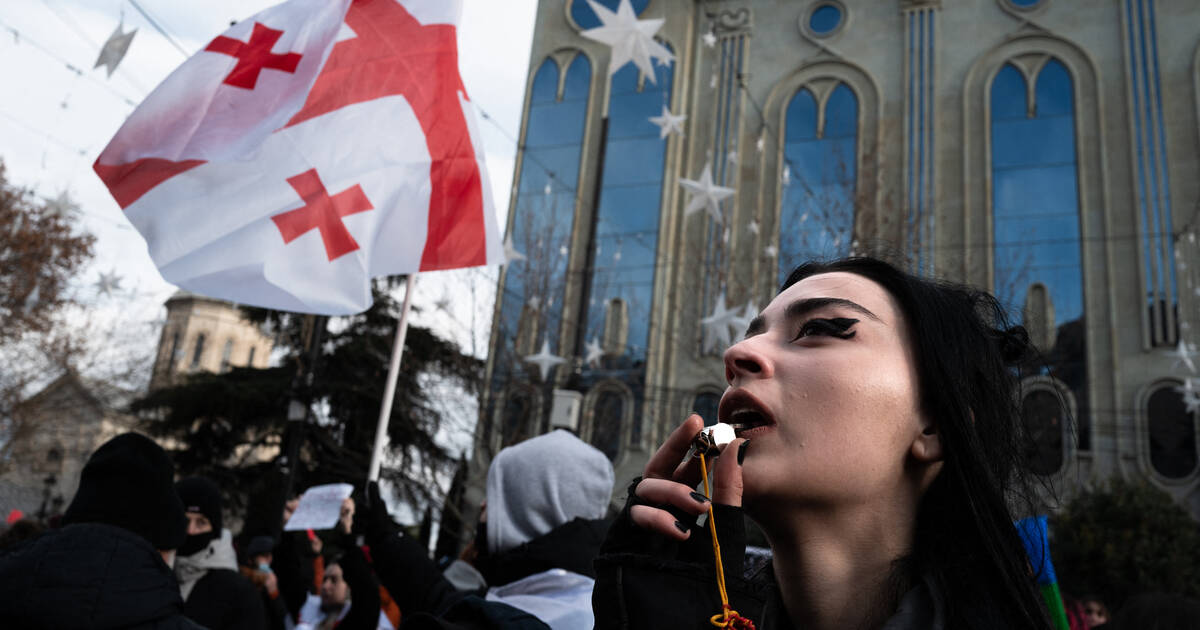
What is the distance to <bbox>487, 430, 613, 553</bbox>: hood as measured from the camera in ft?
9.57

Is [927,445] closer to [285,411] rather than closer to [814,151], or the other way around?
[814,151]

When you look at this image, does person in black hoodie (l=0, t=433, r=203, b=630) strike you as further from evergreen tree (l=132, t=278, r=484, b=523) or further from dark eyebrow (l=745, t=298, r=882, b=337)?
evergreen tree (l=132, t=278, r=484, b=523)

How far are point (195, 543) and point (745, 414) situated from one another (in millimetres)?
3853

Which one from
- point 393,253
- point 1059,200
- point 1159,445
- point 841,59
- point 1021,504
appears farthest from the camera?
point 841,59

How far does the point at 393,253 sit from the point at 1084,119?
20033 millimetres

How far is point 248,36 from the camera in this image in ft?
14.7

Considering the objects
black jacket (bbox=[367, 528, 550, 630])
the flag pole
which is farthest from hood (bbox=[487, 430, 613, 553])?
the flag pole

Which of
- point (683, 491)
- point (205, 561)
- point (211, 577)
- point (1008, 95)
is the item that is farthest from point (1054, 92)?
point (683, 491)

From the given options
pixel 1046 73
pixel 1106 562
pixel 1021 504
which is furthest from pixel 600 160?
pixel 1046 73

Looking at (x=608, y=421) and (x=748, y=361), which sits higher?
(x=608, y=421)

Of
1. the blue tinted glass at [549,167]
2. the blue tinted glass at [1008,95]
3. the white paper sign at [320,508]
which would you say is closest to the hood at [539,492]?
the white paper sign at [320,508]

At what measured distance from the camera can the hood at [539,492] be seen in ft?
9.57

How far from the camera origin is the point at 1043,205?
19.7m

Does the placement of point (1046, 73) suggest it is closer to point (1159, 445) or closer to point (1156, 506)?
point (1159, 445)
